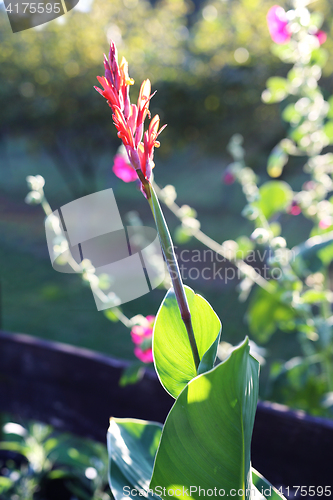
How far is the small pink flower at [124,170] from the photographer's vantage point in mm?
681

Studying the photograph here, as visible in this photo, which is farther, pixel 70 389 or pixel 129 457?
pixel 70 389

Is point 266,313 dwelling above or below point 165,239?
below

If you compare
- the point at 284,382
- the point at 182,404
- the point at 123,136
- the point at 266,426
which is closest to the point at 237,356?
the point at 182,404

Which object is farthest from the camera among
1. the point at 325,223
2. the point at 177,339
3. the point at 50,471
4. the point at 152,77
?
the point at 152,77

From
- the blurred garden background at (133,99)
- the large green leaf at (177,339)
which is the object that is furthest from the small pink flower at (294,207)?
the blurred garden background at (133,99)

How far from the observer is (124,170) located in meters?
0.73

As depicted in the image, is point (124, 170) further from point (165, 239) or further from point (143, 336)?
point (165, 239)

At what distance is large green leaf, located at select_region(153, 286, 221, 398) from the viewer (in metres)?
0.41

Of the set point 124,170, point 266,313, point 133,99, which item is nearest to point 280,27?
point 124,170

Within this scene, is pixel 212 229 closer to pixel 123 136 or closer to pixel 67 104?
pixel 67 104

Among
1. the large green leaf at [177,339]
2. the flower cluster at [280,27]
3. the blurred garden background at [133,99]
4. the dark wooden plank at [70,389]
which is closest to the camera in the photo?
the large green leaf at [177,339]

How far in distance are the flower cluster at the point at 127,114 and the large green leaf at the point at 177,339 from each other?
143 mm

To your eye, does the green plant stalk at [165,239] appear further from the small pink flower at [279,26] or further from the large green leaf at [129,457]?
the small pink flower at [279,26]

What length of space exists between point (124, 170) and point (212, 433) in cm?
47
